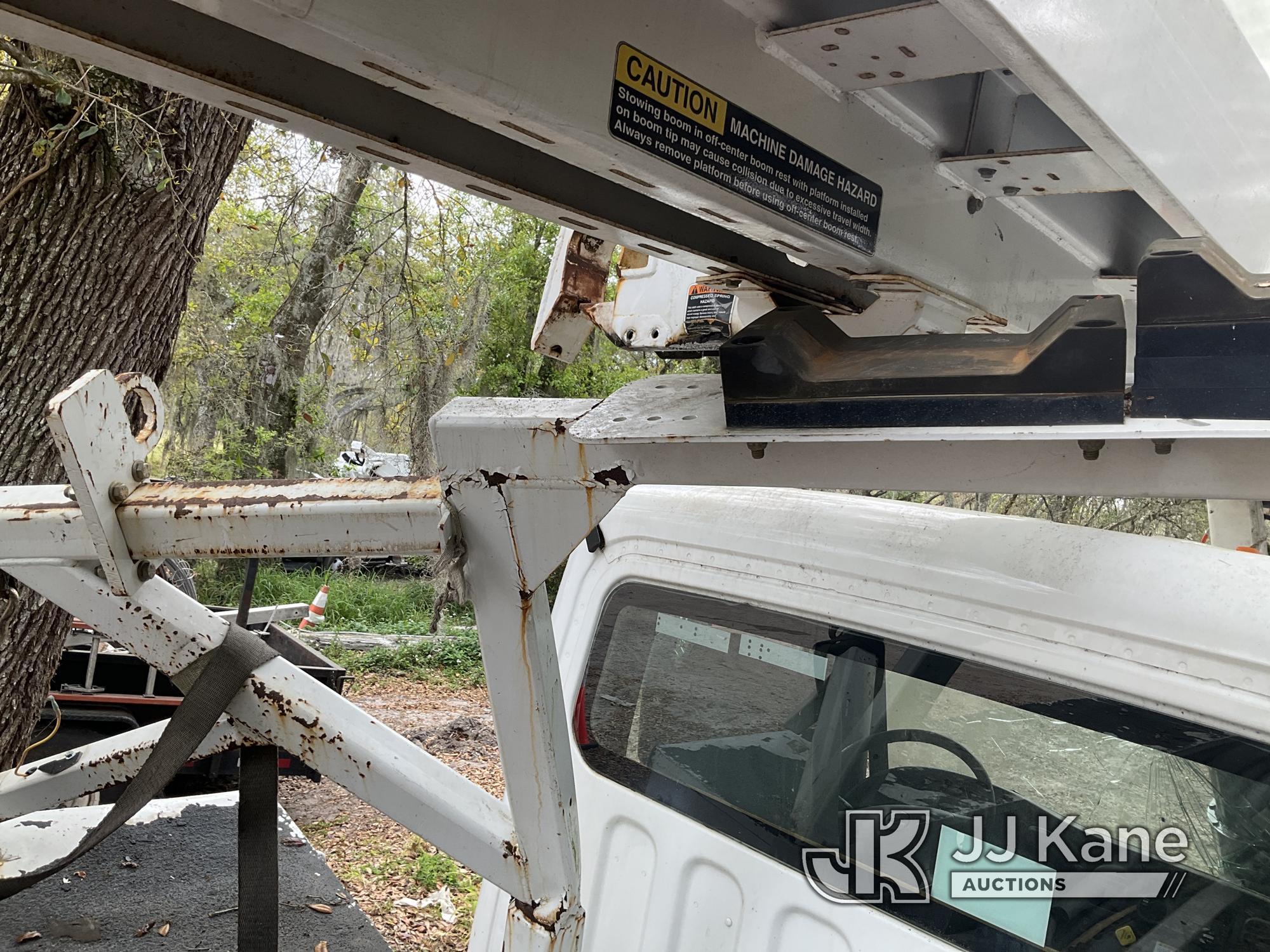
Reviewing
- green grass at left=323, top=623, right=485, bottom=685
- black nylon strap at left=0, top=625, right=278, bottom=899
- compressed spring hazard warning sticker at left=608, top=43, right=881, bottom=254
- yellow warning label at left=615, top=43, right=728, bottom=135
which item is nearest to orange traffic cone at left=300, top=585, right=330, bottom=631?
green grass at left=323, top=623, right=485, bottom=685

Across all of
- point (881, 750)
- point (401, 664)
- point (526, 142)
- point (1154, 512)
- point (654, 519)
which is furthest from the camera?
point (401, 664)

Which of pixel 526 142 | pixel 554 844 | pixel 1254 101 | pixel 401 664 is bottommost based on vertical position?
pixel 401 664

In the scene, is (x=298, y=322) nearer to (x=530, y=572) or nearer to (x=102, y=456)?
(x=102, y=456)

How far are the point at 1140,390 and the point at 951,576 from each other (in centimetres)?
58

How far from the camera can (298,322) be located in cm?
1348

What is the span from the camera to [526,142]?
1260 millimetres

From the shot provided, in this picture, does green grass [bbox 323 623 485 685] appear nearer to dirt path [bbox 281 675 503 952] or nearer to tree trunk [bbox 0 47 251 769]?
dirt path [bbox 281 675 503 952]

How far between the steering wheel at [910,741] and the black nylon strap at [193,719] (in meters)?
1.05

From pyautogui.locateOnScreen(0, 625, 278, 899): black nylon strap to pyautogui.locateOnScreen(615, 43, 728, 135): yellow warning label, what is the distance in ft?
3.73

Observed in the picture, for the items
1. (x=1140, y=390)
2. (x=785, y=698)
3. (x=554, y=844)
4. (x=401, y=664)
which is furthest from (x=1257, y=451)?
(x=401, y=664)

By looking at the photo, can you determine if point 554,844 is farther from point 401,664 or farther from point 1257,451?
point 401,664

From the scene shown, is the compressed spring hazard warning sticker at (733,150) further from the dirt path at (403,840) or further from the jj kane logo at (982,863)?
the dirt path at (403,840)

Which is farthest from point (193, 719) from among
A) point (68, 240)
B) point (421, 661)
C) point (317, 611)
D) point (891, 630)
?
point (317, 611)

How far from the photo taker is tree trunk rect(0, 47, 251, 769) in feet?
9.68
